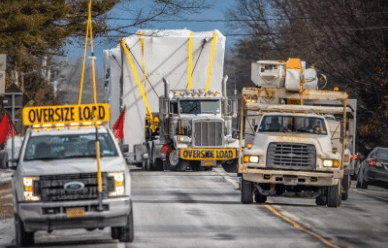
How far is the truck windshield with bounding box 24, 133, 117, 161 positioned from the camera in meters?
17.7

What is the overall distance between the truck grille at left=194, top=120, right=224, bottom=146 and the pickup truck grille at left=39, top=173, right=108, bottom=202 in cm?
2245

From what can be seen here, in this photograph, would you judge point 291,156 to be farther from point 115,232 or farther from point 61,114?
point 61,114

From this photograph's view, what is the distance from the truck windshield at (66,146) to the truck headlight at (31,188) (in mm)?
890

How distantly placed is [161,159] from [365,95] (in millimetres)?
16328

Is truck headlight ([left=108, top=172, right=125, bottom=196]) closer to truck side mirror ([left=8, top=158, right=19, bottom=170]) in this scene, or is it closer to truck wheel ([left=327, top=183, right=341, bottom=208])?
truck side mirror ([left=8, top=158, right=19, bottom=170])

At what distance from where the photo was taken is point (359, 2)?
182 feet

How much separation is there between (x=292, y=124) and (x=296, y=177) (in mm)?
1611

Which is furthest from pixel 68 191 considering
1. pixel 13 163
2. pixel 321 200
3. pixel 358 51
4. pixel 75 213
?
pixel 358 51

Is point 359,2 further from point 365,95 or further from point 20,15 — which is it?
point 20,15

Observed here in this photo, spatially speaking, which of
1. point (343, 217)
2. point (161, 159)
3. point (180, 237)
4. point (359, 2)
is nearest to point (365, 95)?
point (359, 2)

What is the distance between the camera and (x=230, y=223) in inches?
834

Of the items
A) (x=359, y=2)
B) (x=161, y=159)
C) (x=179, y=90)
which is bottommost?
(x=161, y=159)

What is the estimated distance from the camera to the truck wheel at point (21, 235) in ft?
55.9

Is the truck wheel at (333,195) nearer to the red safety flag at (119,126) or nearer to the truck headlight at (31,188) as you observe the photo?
the truck headlight at (31,188)
